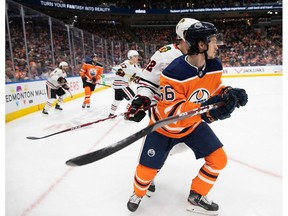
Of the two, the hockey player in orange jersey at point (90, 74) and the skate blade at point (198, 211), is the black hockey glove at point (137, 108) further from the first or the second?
the hockey player in orange jersey at point (90, 74)

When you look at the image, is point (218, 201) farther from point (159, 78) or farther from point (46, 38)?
point (46, 38)

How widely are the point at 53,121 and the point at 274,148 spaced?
3.56 meters

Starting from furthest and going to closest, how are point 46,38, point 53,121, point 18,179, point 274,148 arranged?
point 46,38, point 53,121, point 274,148, point 18,179

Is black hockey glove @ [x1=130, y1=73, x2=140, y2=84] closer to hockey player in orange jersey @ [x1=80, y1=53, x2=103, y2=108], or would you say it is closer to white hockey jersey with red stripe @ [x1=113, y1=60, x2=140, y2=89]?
white hockey jersey with red stripe @ [x1=113, y1=60, x2=140, y2=89]

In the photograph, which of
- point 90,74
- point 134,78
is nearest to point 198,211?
point 134,78

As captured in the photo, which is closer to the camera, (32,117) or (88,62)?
(32,117)

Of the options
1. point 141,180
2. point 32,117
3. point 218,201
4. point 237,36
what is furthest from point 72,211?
point 237,36

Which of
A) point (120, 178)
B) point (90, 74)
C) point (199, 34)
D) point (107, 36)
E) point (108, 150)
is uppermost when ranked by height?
point (107, 36)

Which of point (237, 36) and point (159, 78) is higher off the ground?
point (237, 36)

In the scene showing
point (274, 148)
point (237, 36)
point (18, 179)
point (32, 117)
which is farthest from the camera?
point (237, 36)

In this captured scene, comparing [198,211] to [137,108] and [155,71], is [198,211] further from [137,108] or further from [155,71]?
[155,71]

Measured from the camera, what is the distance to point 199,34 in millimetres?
1377

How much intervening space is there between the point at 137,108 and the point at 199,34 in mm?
533

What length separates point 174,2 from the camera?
20.5 m
